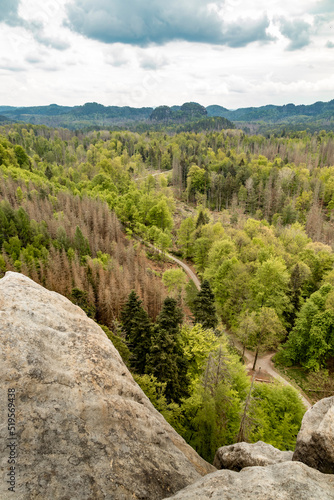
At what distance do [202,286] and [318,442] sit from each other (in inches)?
1103

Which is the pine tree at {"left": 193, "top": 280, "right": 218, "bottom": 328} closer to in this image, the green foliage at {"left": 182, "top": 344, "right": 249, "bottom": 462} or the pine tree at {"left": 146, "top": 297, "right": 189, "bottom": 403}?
the pine tree at {"left": 146, "top": 297, "right": 189, "bottom": 403}

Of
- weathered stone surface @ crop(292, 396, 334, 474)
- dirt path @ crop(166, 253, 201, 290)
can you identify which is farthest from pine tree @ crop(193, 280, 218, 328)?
weathered stone surface @ crop(292, 396, 334, 474)

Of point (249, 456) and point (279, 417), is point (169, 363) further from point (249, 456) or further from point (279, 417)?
point (249, 456)

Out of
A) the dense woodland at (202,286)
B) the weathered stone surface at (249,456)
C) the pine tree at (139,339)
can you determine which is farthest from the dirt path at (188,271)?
the weathered stone surface at (249,456)

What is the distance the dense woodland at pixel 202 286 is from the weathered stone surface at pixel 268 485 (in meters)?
8.12

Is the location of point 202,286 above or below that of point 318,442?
below

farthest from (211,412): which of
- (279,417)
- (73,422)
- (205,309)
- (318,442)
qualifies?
(205,309)

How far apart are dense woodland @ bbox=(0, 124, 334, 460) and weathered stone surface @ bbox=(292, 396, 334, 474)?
21.5 ft

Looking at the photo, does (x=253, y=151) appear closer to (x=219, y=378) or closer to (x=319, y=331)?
(x=319, y=331)

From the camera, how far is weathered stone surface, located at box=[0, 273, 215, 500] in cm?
798

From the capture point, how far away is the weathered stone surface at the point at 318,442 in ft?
27.8

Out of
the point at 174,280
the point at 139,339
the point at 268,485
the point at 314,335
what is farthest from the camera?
the point at 174,280

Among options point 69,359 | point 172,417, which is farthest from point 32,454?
point 172,417

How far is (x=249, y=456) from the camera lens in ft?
35.7
